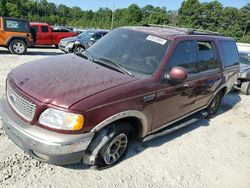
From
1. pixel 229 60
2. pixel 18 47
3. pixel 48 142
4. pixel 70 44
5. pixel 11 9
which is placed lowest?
pixel 18 47

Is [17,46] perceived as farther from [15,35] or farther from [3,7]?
[3,7]

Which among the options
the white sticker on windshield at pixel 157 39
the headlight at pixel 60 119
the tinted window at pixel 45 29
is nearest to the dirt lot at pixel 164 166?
the headlight at pixel 60 119

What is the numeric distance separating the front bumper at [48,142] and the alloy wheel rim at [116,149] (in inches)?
17.4

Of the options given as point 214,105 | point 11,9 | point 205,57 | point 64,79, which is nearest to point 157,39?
point 205,57

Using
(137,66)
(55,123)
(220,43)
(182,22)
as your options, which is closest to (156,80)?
(137,66)

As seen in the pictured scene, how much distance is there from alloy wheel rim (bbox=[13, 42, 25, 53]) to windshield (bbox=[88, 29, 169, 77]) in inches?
325

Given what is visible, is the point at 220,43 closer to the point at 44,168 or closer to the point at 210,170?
the point at 210,170

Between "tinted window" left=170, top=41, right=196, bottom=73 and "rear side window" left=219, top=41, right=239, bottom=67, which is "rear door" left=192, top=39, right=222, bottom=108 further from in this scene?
"rear side window" left=219, top=41, right=239, bottom=67

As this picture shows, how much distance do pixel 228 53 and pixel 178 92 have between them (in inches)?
96.2

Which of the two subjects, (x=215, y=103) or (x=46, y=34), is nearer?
(x=215, y=103)

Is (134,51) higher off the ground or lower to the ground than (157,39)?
lower

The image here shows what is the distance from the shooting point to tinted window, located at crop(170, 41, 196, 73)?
366 cm

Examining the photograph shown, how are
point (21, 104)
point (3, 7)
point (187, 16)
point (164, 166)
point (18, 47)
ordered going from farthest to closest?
point (187, 16)
point (3, 7)
point (18, 47)
point (164, 166)
point (21, 104)

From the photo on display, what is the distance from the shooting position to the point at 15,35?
10.8 m
